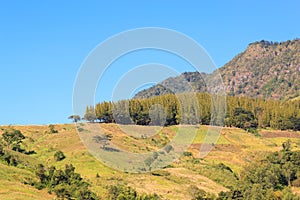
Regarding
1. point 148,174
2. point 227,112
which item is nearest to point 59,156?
point 148,174

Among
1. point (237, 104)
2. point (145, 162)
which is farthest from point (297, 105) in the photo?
point (145, 162)

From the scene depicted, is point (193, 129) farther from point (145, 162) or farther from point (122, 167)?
point (122, 167)

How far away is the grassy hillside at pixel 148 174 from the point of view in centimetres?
5557

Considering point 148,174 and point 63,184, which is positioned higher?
point 148,174

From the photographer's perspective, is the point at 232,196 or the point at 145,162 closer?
the point at 232,196

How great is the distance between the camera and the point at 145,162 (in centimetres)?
8081

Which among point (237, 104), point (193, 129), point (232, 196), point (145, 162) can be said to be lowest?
point (232, 196)

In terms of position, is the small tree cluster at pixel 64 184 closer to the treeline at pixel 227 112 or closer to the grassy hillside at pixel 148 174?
the grassy hillside at pixel 148 174

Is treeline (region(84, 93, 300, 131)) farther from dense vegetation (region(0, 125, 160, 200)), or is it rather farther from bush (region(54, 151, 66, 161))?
dense vegetation (region(0, 125, 160, 200))

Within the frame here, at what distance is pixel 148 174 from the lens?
75.2 meters

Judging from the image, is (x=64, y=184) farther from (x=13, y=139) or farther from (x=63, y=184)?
(x=13, y=139)

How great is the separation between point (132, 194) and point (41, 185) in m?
10.1

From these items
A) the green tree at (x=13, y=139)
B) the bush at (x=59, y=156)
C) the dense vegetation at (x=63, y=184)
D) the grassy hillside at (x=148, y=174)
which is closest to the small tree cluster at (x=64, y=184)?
the dense vegetation at (x=63, y=184)

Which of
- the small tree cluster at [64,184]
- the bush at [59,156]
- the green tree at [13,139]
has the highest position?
the green tree at [13,139]
